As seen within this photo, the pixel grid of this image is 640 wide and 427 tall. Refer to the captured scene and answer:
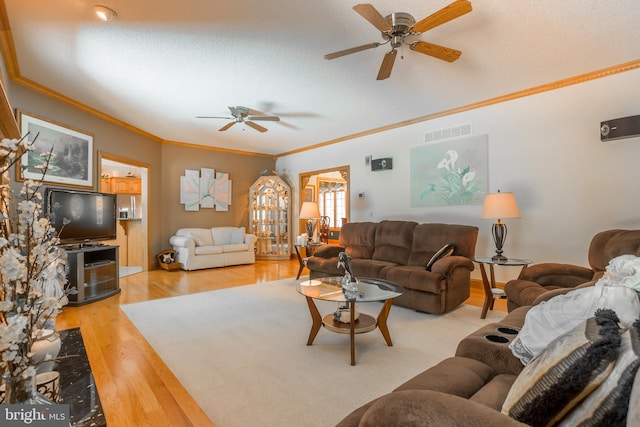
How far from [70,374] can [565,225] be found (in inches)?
191

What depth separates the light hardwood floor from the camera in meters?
1.83

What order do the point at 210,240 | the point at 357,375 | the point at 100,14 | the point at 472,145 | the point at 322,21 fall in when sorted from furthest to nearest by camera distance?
the point at 210,240, the point at 472,145, the point at 322,21, the point at 100,14, the point at 357,375

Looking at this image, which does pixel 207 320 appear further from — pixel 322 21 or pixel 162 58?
pixel 322 21

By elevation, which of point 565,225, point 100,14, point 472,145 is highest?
point 100,14

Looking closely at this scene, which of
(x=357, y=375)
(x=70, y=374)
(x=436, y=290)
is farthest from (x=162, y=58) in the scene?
(x=436, y=290)

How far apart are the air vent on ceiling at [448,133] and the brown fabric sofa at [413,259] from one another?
1538mm

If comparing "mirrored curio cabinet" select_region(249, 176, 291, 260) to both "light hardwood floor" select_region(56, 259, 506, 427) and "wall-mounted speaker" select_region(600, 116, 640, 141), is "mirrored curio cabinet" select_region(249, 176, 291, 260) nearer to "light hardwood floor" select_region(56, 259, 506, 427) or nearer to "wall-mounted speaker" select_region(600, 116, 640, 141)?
"light hardwood floor" select_region(56, 259, 506, 427)

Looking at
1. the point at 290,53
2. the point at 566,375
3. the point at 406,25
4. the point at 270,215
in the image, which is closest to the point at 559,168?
the point at 406,25

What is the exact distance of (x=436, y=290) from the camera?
348 centimetres

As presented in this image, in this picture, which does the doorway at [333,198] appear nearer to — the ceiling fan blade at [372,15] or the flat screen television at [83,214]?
the flat screen television at [83,214]

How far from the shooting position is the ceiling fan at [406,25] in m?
2.23

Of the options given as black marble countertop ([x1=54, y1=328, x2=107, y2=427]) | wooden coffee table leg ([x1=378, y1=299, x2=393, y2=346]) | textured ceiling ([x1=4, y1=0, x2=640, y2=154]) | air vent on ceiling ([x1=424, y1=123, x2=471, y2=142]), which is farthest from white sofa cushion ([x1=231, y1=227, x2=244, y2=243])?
black marble countertop ([x1=54, y1=328, x2=107, y2=427])

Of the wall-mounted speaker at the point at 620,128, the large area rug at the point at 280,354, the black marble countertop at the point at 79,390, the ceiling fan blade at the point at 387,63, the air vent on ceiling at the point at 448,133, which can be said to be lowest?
the large area rug at the point at 280,354

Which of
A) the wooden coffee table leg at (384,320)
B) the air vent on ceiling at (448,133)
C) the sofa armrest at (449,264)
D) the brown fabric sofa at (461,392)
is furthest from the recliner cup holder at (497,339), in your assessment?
the air vent on ceiling at (448,133)
